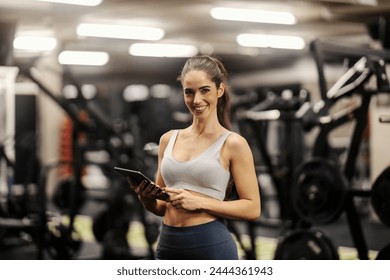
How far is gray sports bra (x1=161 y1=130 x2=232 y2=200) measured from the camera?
5.23ft

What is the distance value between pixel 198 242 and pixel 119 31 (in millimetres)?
6536

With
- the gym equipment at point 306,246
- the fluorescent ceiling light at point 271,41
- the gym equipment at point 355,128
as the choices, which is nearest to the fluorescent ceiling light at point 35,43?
the fluorescent ceiling light at point 271,41

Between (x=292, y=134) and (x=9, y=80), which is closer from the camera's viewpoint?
(x=292, y=134)

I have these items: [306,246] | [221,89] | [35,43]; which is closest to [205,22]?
[35,43]

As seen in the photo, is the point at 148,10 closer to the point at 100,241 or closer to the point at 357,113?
the point at 100,241

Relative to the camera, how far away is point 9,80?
7012 millimetres

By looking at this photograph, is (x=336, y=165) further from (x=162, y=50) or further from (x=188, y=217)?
(x=162, y=50)

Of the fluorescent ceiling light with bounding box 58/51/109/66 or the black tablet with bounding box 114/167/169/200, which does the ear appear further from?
the fluorescent ceiling light with bounding box 58/51/109/66

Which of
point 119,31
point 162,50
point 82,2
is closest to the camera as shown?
point 82,2

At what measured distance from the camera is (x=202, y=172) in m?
1.59

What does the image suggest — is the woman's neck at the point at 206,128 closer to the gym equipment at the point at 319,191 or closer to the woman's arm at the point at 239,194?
the woman's arm at the point at 239,194
